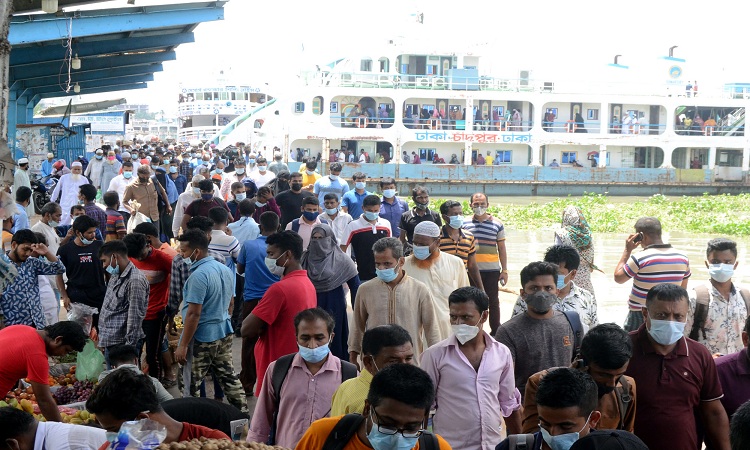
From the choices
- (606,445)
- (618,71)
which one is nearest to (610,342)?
(606,445)

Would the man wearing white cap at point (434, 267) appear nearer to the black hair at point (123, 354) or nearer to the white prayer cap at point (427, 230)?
the white prayer cap at point (427, 230)

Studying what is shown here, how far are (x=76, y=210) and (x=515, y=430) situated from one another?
722cm

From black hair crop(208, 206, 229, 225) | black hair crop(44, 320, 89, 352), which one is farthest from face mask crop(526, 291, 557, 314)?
black hair crop(208, 206, 229, 225)

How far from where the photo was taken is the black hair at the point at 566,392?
3334 millimetres

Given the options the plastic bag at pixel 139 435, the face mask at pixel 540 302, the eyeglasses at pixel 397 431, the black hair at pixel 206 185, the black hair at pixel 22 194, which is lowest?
the plastic bag at pixel 139 435

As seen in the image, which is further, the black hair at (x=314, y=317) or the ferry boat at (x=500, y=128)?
the ferry boat at (x=500, y=128)

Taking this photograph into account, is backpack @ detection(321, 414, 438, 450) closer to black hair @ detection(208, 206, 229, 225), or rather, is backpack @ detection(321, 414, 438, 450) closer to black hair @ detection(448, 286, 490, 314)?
black hair @ detection(448, 286, 490, 314)

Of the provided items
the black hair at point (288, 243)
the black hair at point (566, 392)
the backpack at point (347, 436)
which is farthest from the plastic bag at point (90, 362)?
the black hair at point (566, 392)

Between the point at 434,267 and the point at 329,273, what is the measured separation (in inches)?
36.2

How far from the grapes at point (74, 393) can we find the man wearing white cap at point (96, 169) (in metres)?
10.7

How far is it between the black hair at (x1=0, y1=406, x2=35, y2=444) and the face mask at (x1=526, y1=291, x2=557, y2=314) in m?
2.69

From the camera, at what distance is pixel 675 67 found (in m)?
50.4

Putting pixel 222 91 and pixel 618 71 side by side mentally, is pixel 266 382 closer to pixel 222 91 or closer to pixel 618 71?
pixel 618 71

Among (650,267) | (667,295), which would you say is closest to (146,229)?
(650,267)
